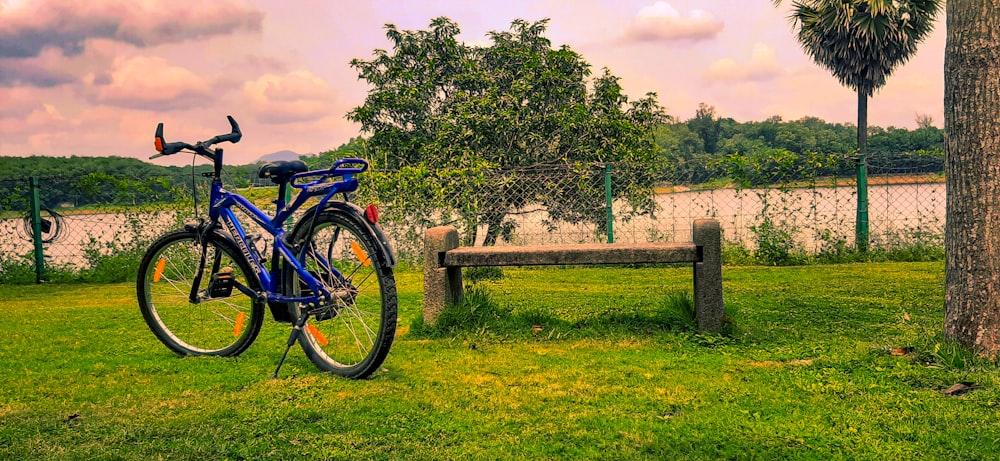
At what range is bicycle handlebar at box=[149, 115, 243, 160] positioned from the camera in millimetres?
4711

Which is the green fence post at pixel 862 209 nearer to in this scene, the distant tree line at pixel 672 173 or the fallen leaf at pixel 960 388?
the distant tree line at pixel 672 173

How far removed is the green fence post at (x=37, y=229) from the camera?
11.0 meters

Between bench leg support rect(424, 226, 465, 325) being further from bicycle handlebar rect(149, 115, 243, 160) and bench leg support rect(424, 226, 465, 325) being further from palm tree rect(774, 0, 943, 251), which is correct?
palm tree rect(774, 0, 943, 251)

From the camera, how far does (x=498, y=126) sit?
12242 mm

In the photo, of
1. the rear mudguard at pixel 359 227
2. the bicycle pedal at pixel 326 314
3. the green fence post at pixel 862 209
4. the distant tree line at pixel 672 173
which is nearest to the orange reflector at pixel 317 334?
the bicycle pedal at pixel 326 314

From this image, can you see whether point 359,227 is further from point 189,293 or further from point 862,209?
point 862,209

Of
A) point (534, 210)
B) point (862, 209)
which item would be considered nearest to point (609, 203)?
point (534, 210)

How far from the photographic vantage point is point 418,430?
3.43 metres

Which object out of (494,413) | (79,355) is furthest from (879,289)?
(79,355)

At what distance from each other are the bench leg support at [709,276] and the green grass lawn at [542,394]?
15 cm

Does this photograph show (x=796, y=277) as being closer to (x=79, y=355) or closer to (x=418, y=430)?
(x=418, y=430)

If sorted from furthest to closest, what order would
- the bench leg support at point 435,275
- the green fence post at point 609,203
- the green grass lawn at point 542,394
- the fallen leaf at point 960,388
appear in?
the green fence post at point 609,203 → the bench leg support at point 435,275 → the fallen leaf at point 960,388 → the green grass lawn at point 542,394

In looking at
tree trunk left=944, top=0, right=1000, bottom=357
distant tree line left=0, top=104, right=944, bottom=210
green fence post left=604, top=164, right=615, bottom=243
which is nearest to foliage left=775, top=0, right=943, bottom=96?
distant tree line left=0, top=104, right=944, bottom=210

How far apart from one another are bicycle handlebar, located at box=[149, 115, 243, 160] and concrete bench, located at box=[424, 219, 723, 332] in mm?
1463
